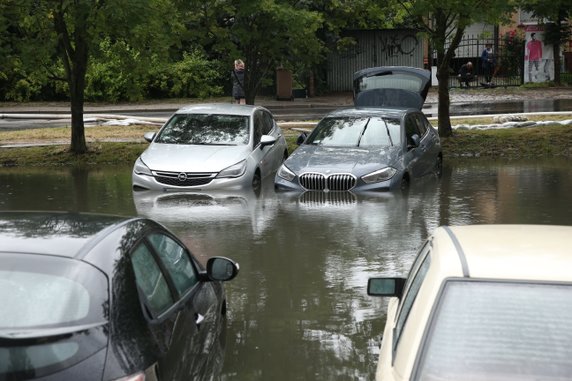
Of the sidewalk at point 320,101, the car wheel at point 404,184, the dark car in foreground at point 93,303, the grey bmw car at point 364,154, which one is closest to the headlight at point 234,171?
the grey bmw car at point 364,154

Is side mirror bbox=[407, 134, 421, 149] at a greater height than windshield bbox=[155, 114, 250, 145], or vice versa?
windshield bbox=[155, 114, 250, 145]

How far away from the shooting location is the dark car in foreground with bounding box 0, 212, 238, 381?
12.2ft

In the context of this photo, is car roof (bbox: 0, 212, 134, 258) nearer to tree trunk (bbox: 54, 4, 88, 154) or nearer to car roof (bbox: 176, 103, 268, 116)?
car roof (bbox: 176, 103, 268, 116)

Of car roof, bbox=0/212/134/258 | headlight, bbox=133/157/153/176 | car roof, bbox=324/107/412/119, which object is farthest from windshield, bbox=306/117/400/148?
car roof, bbox=0/212/134/258

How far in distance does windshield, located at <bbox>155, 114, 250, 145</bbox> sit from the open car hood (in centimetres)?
484

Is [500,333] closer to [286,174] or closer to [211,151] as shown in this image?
[286,174]

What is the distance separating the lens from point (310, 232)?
11844mm

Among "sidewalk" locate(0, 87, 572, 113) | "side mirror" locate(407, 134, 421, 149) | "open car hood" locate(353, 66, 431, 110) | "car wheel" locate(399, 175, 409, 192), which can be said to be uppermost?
"open car hood" locate(353, 66, 431, 110)

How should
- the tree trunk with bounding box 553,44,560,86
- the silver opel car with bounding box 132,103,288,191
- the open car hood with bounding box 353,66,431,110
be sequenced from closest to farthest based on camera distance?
1. the silver opel car with bounding box 132,103,288,191
2. the open car hood with bounding box 353,66,431,110
3. the tree trunk with bounding box 553,44,560,86

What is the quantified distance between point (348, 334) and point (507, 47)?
36.5 meters

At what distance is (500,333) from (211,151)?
12058 millimetres

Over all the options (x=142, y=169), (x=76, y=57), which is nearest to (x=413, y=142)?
(x=142, y=169)

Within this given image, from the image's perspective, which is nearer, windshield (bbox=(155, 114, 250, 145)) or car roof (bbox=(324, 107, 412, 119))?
windshield (bbox=(155, 114, 250, 145))

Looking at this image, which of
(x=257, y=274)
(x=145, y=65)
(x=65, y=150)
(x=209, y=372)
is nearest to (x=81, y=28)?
(x=145, y=65)
